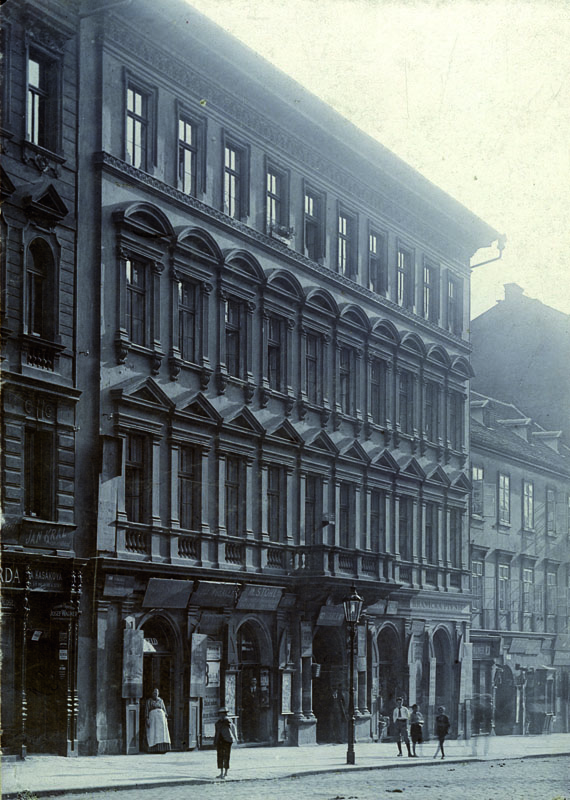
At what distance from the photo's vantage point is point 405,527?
39406mm

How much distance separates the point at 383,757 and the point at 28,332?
555 inches

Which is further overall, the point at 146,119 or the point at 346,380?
the point at 346,380

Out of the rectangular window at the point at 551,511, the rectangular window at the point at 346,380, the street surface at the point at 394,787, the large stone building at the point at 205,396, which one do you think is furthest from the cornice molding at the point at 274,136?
the street surface at the point at 394,787

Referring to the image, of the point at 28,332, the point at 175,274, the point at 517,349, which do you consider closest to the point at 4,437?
the point at 28,332

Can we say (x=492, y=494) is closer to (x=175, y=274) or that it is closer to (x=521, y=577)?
(x=521, y=577)

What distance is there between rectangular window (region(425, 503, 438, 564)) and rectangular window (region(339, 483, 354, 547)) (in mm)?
4995

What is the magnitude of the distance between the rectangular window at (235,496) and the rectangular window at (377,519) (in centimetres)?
703

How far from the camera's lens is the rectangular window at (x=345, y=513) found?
35938mm

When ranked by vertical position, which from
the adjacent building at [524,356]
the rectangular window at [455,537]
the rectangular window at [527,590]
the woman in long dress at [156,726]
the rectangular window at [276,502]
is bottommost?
the woman in long dress at [156,726]

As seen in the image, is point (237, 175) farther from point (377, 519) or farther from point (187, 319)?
point (377, 519)

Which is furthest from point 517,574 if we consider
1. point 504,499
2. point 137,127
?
point 137,127

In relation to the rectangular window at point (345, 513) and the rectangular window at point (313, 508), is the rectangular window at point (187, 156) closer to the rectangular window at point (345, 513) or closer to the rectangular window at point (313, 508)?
the rectangular window at point (313, 508)

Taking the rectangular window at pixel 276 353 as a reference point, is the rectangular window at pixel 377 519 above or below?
below

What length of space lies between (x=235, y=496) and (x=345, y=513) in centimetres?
589
